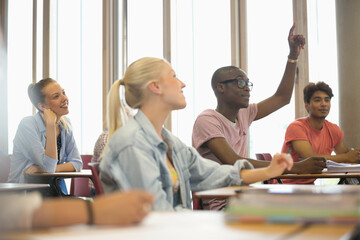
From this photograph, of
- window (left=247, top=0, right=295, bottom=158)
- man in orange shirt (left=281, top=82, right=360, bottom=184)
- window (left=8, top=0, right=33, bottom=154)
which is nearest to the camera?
man in orange shirt (left=281, top=82, right=360, bottom=184)

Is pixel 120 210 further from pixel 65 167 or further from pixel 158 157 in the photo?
pixel 65 167

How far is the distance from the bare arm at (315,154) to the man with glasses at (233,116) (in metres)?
0.49

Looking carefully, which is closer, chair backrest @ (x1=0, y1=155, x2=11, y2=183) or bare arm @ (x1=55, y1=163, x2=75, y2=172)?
chair backrest @ (x1=0, y1=155, x2=11, y2=183)

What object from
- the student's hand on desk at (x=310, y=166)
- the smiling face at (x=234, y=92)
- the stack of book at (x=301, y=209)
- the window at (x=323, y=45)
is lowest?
the student's hand on desk at (x=310, y=166)

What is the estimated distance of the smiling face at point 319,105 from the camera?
13.9 ft

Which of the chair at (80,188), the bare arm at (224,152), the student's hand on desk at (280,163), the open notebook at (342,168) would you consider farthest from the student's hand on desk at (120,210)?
the chair at (80,188)

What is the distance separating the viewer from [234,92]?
3352mm

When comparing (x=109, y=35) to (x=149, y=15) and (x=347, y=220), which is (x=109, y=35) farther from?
(x=347, y=220)

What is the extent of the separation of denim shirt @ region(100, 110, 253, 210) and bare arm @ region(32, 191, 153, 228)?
0.67 m

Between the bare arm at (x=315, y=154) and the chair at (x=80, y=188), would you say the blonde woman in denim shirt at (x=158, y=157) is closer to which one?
the bare arm at (x=315, y=154)

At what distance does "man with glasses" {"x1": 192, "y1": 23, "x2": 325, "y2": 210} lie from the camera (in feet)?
9.66

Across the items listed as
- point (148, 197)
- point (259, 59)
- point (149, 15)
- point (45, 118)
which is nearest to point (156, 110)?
point (148, 197)

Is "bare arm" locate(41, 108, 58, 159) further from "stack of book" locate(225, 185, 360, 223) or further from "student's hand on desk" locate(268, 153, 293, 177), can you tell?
"stack of book" locate(225, 185, 360, 223)

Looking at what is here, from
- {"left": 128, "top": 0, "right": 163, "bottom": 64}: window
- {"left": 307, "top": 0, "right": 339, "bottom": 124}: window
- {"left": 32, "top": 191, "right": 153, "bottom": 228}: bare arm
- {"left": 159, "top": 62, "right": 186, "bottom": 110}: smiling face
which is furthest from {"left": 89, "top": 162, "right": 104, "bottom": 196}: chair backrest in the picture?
{"left": 128, "top": 0, "right": 163, "bottom": 64}: window
